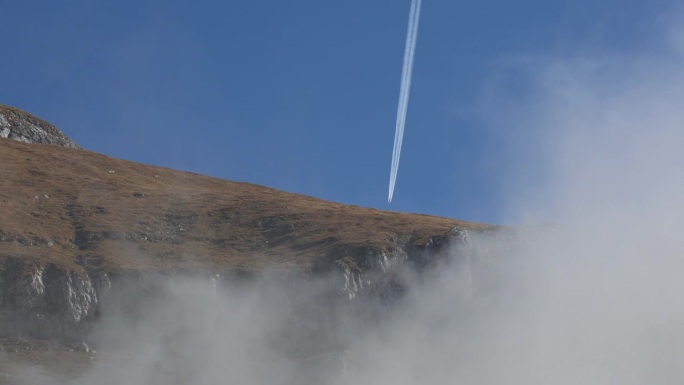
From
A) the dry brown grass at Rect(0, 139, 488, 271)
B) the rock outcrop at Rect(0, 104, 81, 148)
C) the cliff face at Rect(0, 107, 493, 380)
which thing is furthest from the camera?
the rock outcrop at Rect(0, 104, 81, 148)

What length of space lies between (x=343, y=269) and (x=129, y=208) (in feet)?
96.3

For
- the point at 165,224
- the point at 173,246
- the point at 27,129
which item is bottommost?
the point at 173,246

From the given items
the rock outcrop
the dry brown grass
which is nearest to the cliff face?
the dry brown grass

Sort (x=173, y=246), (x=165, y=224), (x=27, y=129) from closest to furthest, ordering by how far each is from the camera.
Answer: (x=173, y=246)
(x=165, y=224)
(x=27, y=129)

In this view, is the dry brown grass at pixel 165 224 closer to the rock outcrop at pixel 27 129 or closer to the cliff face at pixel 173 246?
the cliff face at pixel 173 246

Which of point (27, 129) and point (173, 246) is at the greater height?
point (27, 129)

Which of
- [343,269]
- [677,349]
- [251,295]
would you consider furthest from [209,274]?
[677,349]

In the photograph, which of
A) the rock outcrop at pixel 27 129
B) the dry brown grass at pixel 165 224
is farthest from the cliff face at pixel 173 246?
the rock outcrop at pixel 27 129

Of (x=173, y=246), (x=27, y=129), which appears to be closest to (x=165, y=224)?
(x=173, y=246)

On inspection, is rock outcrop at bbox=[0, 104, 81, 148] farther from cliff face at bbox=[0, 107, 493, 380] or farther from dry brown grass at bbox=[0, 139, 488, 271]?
cliff face at bbox=[0, 107, 493, 380]

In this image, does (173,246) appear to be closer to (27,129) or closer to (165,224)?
(165,224)

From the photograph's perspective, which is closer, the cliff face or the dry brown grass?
the cliff face

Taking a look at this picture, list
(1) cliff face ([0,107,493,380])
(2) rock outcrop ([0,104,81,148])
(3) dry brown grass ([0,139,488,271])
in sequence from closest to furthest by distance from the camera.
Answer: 1. (1) cliff face ([0,107,493,380])
2. (3) dry brown grass ([0,139,488,271])
3. (2) rock outcrop ([0,104,81,148])

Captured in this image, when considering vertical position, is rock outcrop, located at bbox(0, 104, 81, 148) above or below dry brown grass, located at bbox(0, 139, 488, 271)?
above
